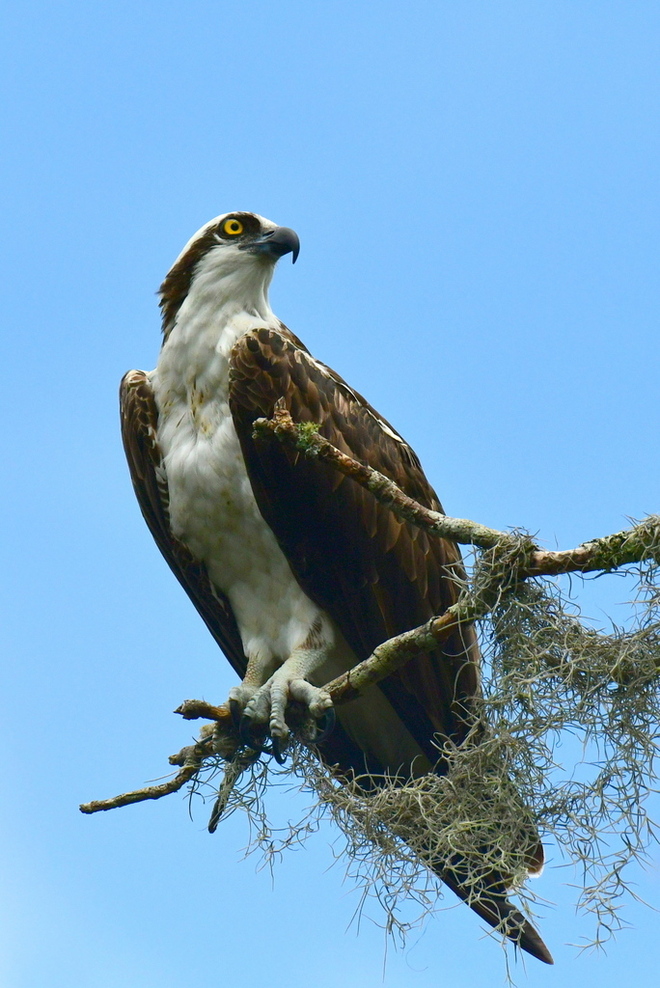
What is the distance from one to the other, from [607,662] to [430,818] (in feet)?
3.04

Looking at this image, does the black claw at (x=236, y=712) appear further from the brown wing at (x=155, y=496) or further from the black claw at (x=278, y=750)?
the brown wing at (x=155, y=496)

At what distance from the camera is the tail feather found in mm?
4648

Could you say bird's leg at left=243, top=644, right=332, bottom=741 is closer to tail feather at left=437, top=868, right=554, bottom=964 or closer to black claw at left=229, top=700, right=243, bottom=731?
black claw at left=229, top=700, right=243, bottom=731

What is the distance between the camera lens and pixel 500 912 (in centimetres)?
475

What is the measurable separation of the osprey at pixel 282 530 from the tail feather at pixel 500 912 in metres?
0.02

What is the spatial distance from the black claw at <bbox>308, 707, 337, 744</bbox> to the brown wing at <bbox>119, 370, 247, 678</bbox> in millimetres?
967

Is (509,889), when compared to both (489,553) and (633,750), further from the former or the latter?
(489,553)

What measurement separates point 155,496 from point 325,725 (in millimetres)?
1448

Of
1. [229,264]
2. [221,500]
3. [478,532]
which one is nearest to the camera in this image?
[478,532]

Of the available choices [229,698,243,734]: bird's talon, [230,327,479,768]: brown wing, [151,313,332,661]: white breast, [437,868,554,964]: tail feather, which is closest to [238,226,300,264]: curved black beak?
[151,313,332,661]: white breast

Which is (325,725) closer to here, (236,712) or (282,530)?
(236,712)

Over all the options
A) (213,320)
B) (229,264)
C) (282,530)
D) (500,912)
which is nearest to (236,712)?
(282,530)

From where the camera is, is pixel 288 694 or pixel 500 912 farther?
pixel 288 694

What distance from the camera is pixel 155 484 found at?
5762mm
